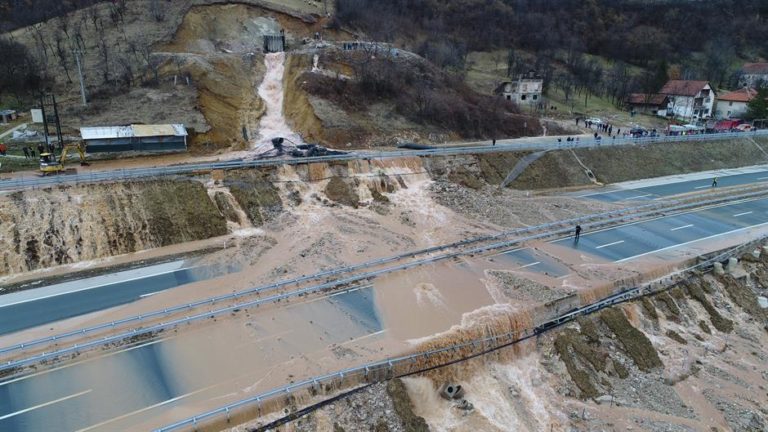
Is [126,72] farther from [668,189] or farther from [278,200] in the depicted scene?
[668,189]

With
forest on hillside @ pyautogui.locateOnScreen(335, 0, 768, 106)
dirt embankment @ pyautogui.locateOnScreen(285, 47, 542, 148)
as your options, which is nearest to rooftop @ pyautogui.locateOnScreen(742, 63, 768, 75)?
forest on hillside @ pyautogui.locateOnScreen(335, 0, 768, 106)

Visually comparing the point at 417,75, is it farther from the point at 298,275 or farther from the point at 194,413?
the point at 194,413

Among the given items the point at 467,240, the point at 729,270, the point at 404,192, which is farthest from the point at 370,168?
the point at 729,270

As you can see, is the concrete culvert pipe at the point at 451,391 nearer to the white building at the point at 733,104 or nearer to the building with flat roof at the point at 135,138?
the building with flat roof at the point at 135,138

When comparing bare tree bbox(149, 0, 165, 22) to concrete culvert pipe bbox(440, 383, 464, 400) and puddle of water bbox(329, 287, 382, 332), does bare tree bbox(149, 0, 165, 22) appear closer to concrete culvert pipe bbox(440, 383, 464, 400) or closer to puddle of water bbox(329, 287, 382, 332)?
puddle of water bbox(329, 287, 382, 332)

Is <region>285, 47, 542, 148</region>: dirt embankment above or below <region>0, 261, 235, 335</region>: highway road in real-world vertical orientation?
above

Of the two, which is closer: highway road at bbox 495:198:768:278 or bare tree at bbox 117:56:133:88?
highway road at bbox 495:198:768:278

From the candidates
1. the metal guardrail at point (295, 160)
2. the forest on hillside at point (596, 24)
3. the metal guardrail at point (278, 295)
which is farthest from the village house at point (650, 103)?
the metal guardrail at point (278, 295)

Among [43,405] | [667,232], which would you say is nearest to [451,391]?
[43,405]

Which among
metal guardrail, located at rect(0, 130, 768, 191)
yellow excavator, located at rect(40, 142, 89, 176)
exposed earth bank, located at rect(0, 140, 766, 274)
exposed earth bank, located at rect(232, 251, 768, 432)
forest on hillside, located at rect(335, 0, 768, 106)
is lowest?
exposed earth bank, located at rect(232, 251, 768, 432)
